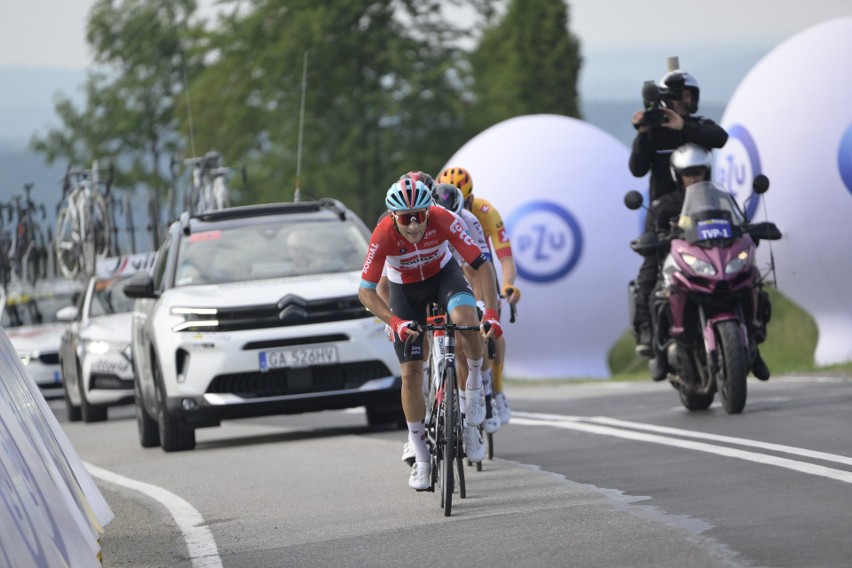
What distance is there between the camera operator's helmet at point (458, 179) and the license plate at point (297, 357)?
8.64 feet

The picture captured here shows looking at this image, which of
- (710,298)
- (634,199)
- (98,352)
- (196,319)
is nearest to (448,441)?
(710,298)

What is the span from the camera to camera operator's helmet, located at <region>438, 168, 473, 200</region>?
1267cm

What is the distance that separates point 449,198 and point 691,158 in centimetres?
317

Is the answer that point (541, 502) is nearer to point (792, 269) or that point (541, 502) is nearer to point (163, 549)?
point (163, 549)

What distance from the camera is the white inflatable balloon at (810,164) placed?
23156 mm

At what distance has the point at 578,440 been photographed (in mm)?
13531

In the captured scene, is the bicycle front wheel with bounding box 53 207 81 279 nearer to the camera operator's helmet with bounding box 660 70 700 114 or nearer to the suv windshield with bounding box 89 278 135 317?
the suv windshield with bounding box 89 278 135 317

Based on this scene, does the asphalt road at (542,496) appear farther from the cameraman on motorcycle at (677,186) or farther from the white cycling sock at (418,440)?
the cameraman on motorcycle at (677,186)

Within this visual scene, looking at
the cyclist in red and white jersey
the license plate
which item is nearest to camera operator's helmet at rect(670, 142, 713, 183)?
the license plate

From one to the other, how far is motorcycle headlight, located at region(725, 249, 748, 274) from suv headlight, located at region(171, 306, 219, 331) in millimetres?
4068

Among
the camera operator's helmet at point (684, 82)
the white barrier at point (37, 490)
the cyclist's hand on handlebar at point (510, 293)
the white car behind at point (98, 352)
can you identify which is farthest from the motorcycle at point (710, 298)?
the white car behind at point (98, 352)

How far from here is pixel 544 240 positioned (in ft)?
98.0

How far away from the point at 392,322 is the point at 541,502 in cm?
129

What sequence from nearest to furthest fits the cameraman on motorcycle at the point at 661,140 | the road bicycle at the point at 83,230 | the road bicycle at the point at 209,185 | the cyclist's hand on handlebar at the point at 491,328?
the cyclist's hand on handlebar at the point at 491,328, the cameraman on motorcycle at the point at 661,140, the road bicycle at the point at 209,185, the road bicycle at the point at 83,230
